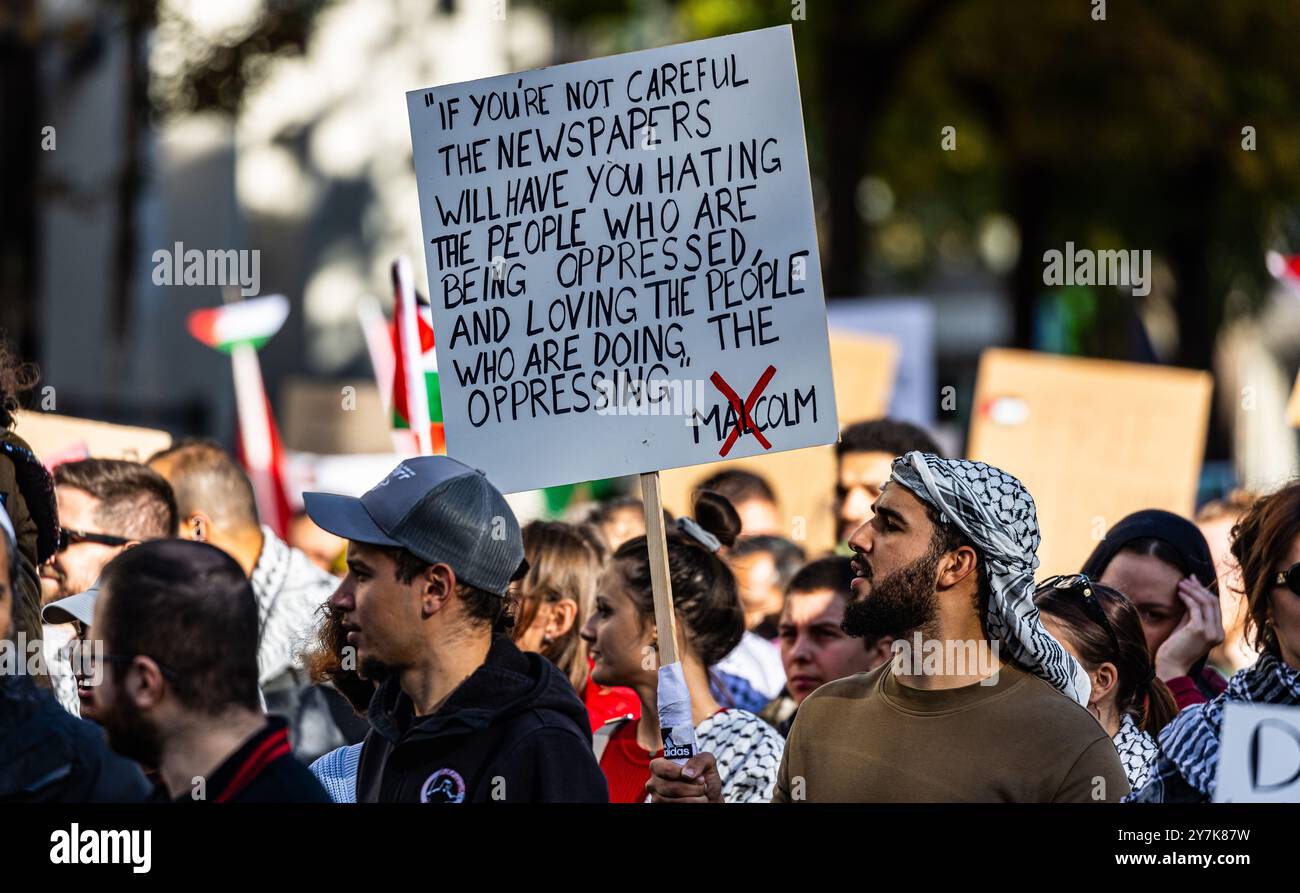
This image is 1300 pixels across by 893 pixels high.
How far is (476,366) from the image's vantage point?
4.00 m

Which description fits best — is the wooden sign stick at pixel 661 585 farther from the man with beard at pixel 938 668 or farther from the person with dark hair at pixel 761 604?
the person with dark hair at pixel 761 604

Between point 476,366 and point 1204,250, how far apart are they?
15.5 m

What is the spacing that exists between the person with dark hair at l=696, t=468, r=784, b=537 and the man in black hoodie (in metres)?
3.17

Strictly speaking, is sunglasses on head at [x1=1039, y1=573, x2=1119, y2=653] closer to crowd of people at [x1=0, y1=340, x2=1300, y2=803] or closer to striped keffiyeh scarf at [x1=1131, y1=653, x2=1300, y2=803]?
crowd of people at [x1=0, y1=340, x2=1300, y2=803]

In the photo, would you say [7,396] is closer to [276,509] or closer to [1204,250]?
[276,509]

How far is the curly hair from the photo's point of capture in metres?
3.91

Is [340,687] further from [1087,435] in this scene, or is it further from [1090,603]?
[1087,435]

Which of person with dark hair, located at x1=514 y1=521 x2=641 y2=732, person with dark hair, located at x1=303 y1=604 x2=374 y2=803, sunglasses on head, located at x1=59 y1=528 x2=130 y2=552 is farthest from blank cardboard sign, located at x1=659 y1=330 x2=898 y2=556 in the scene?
person with dark hair, located at x1=303 y1=604 x2=374 y2=803

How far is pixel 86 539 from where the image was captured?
475 cm

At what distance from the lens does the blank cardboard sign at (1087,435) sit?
826 cm

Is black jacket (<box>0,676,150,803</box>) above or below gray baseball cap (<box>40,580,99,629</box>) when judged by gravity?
below

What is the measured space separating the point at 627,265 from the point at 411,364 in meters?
1.55

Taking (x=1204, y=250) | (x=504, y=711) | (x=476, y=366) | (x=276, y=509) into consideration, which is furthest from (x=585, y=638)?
(x=1204, y=250)

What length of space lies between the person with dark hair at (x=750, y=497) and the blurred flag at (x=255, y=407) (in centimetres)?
204
